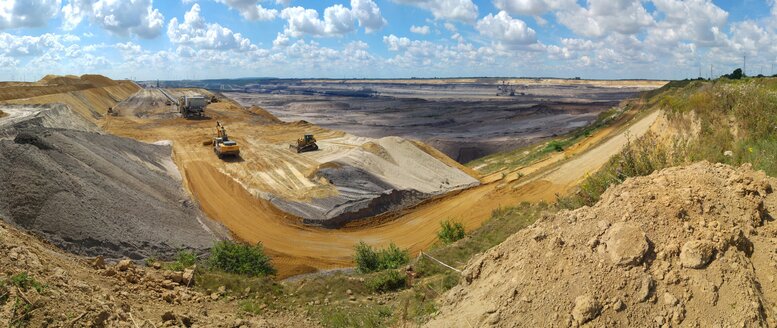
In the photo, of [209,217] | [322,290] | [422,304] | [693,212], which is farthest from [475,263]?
[209,217]

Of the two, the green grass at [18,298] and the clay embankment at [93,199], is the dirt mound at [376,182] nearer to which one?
the clay embankment at [93,199]

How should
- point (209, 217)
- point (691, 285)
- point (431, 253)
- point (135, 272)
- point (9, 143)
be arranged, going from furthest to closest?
point (209, 217)
point (9, 143)
point (431, 253)
point (135, 272)
point (691, 285)

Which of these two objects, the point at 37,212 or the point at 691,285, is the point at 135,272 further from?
the point at 691,285

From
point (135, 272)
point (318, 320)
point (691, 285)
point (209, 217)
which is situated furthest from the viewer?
point (209, 217)

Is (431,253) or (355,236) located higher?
(431,253)

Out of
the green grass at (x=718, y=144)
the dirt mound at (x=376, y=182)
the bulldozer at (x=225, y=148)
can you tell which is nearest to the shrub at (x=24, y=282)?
the green grass at (x=718, y=144)

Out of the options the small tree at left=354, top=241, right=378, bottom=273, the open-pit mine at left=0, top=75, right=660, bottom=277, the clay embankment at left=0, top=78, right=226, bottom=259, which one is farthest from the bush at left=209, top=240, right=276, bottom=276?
the small tree at left=354, top=241, right=378, bottom=273
